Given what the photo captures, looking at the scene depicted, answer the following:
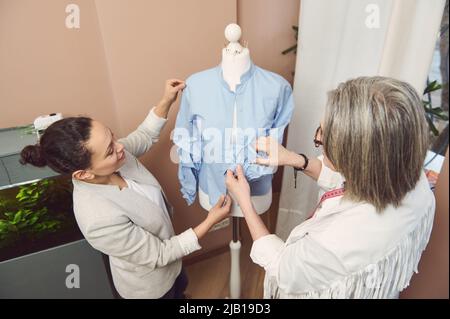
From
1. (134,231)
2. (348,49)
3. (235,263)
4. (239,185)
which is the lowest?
(235,263)

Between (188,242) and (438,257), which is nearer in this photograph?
(438,257)

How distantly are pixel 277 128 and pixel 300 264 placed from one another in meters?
0.49

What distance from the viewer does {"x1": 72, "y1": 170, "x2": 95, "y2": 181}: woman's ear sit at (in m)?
0.96

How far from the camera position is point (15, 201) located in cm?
113

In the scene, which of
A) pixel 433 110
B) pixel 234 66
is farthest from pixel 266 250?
pixel 433 110

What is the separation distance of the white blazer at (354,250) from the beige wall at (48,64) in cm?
98

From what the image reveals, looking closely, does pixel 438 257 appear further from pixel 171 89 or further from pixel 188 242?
pixel 171 89

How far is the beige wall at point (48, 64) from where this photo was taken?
3.78 ft

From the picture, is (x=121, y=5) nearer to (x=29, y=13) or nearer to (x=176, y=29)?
(x=176, y=29)

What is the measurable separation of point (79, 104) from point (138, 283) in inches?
30.4

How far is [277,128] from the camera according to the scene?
1120mm

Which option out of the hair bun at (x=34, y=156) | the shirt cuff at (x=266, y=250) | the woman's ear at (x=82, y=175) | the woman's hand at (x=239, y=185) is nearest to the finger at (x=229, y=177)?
the woman's hand at (x=239, y=185)

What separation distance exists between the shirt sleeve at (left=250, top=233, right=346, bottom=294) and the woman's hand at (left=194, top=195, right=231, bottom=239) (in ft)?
0.92

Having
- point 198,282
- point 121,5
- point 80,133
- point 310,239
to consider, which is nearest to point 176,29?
point 121,5
